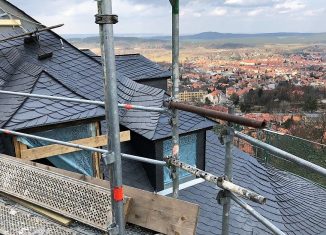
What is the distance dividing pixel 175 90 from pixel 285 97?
179 ft

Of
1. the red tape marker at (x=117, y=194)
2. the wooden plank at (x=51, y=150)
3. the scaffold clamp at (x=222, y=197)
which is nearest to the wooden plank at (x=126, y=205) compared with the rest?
the red tape marker at (x=117, y=194)

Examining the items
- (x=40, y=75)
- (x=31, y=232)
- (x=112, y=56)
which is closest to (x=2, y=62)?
(x=40, y=75)

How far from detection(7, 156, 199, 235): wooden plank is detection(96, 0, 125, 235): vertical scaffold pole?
33cm

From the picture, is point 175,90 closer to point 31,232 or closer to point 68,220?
point 68,220

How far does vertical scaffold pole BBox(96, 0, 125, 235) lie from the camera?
234cm

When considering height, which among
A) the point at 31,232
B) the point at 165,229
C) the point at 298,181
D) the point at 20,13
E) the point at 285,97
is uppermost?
the point at 20,13

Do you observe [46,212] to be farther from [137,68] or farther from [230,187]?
[137,68]

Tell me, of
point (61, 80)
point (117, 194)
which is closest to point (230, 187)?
point (117, 194)

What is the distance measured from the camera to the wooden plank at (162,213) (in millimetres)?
2834

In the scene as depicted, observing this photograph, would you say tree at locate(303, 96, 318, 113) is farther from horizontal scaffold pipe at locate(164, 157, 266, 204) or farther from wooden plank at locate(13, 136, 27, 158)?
horizontal scaffold pipe at locate(164, 157, 266, 204)

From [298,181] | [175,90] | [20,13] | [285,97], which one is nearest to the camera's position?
[175,90]

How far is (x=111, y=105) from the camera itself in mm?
2521

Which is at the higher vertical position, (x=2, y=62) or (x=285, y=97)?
(x=2, y=62)

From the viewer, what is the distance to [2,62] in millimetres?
7875
